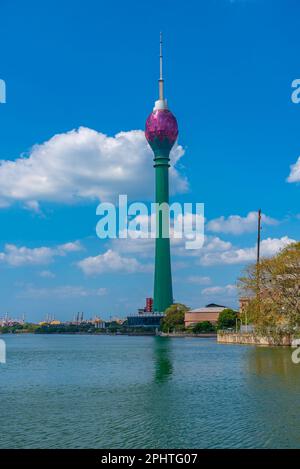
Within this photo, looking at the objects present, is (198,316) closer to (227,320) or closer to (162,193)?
(227,320)

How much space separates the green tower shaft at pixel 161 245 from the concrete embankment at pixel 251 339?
88950mm

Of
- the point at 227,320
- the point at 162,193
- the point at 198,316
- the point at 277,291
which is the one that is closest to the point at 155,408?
the point at 277,291

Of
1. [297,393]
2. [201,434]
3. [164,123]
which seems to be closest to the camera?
[201,434]

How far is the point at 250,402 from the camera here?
31.9m

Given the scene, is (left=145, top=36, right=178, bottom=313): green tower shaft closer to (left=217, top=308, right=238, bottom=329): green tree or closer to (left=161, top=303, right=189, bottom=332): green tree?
(left=161, top=303, right=189, bottom=332): green tree

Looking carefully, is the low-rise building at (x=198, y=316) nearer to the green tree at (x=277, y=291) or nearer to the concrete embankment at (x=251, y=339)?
the concrete embankment at (x=251, y=339)

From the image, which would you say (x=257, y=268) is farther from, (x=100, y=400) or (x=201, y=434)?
(x=201, y=434)

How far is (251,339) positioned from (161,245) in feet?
361

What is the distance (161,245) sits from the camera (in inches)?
7613

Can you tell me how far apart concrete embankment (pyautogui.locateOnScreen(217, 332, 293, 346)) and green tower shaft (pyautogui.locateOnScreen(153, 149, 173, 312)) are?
8895 centimetres
